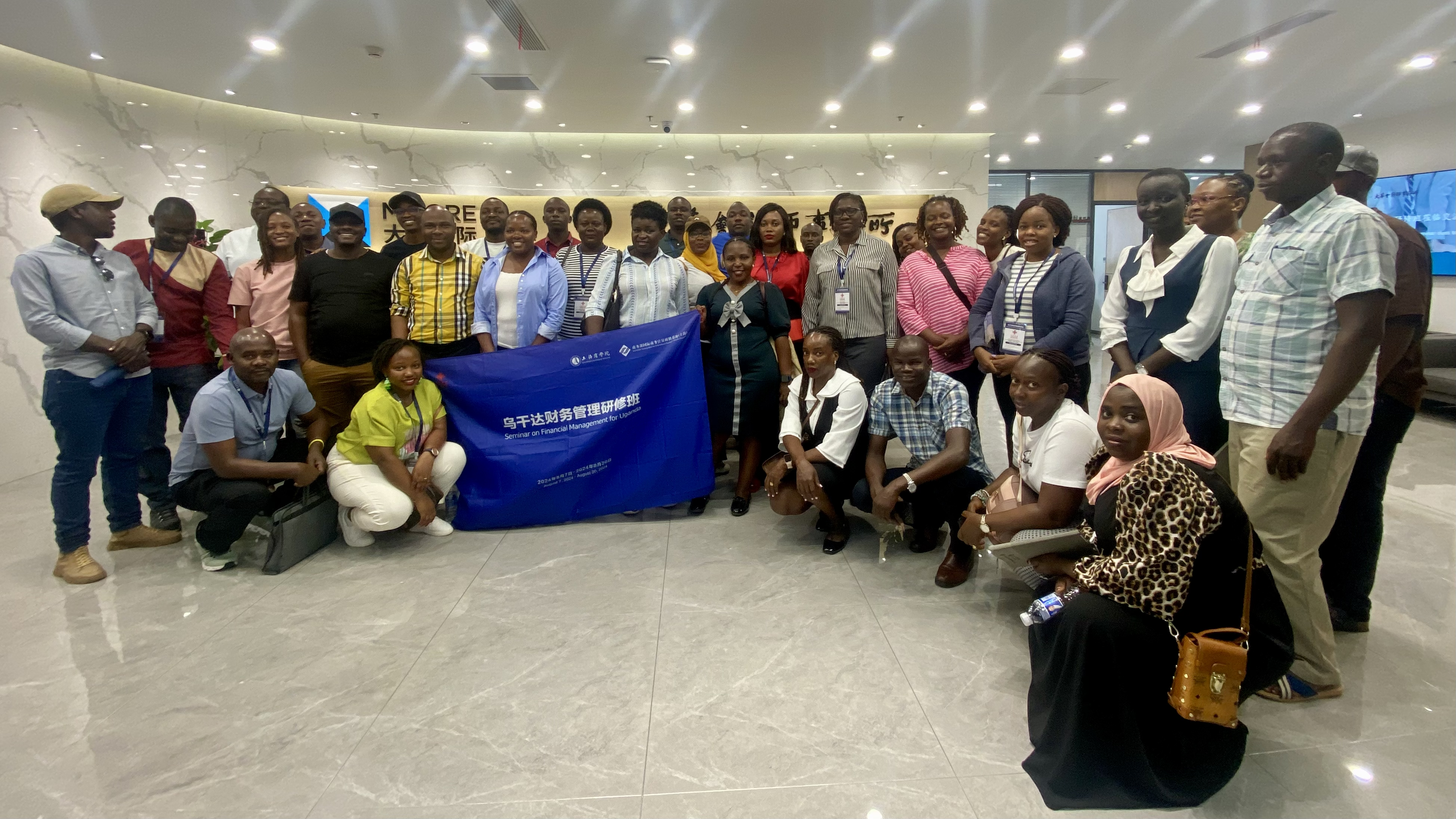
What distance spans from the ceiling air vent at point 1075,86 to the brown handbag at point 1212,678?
6.79 meters

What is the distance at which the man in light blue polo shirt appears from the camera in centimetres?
298

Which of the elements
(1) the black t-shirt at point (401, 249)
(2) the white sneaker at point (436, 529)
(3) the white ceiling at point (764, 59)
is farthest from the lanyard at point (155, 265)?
(3) the white ceiling at point (764, 59)

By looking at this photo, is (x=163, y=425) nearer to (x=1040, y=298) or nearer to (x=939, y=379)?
(x=939, y=379)

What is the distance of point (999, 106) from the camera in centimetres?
762

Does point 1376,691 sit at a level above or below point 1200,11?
below

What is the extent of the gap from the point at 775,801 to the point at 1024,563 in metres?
1.07

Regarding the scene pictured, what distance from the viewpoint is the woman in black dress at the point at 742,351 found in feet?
11.8

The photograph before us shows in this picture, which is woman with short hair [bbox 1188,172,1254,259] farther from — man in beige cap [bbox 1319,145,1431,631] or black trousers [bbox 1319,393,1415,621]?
black trousers [bbox 1319,393,1415,621]

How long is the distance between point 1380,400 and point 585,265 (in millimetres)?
3439

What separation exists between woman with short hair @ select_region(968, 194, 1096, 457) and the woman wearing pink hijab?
1327 mm

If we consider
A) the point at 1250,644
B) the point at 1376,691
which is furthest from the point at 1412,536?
the point at 1250,644

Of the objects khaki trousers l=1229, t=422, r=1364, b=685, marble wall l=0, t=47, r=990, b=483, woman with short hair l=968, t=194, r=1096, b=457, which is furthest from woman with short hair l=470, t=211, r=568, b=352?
marble wall l=0, t=47, r=990, b=483

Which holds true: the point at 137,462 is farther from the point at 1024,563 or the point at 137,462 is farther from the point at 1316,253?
the point at 1316,253

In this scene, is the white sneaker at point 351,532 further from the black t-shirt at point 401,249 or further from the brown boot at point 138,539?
the black t-shirt at point 401,249
